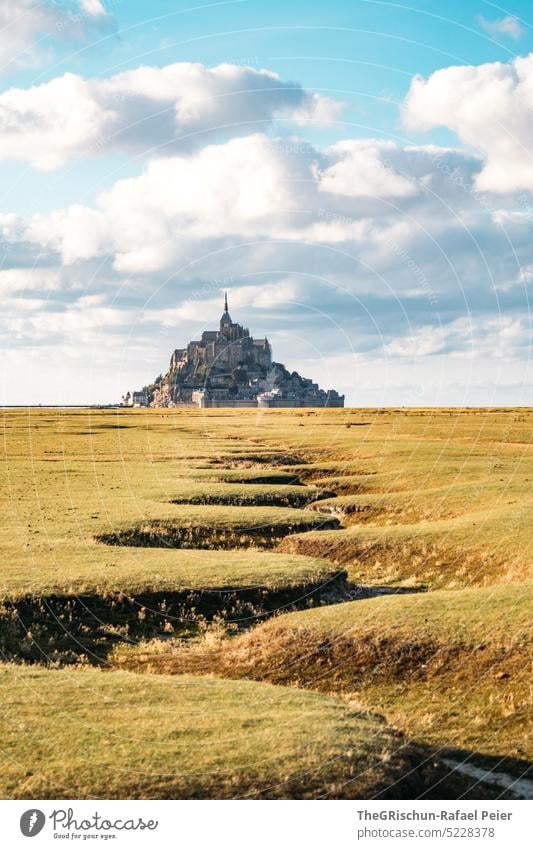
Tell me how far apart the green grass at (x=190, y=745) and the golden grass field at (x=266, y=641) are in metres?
0.05

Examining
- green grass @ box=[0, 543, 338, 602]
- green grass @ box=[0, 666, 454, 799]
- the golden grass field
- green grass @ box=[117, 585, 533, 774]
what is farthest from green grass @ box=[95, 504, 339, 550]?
green grass @ box=[0, 666, 454, 799]

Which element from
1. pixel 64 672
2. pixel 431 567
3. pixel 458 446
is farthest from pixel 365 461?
pixel 64 672

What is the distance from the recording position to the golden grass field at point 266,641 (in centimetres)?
1711

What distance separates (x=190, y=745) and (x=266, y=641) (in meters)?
9.64

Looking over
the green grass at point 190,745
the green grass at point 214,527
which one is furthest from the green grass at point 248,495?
the green grass at point 190,745

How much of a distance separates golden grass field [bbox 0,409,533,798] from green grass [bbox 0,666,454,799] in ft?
0.15

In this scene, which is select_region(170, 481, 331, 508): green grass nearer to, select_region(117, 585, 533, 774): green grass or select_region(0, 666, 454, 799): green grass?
select_region(117, 585, 533, 774): green grass

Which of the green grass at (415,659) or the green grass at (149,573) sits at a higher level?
the green grass at (149,573)

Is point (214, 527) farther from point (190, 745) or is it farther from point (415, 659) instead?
point (190, 745)

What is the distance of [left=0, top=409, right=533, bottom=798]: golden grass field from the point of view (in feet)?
56.1

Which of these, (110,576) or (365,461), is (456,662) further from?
(365,461)

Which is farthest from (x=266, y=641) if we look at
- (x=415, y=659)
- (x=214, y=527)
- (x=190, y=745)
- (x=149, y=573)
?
(x=214, y=527)

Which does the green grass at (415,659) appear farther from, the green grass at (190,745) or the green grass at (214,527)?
the green grass at (214,527)

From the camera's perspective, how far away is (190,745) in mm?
17422
